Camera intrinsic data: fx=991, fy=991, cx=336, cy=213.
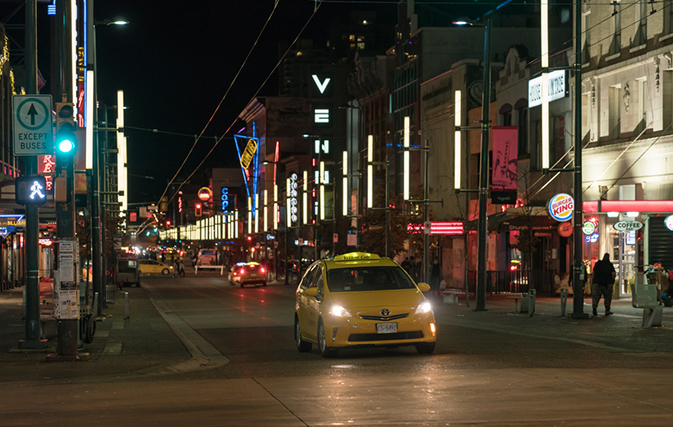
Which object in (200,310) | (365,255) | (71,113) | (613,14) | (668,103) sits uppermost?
(613,14)

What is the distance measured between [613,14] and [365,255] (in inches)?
907

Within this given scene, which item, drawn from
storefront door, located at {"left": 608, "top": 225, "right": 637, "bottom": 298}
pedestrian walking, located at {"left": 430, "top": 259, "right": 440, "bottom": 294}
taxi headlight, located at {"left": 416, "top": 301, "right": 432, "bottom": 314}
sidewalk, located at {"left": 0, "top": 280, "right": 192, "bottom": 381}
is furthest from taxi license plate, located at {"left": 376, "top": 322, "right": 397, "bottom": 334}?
pedestrian walking, located at {"left": 430, "top": 259, "right": 440, "bottom": 294}

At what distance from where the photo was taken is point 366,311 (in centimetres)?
1570

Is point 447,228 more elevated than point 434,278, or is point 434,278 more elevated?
point 447,228

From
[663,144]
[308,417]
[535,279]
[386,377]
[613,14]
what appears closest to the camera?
[308,417]

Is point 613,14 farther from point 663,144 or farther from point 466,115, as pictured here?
point 466,115

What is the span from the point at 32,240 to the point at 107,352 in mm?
2627

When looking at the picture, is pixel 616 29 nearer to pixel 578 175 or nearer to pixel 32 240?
pixel 578 175

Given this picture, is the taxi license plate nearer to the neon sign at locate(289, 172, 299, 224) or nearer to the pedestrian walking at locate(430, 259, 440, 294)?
the pedestrian walking at locate(430, 259, 440, 294)

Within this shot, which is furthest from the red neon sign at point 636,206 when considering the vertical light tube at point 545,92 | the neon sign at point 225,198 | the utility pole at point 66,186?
the neon sign at point 225,198

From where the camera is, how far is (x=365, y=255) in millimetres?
17844

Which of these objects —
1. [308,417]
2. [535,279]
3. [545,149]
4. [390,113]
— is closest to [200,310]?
[545,149]

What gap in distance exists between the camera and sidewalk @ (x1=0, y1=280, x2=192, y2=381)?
14.4m

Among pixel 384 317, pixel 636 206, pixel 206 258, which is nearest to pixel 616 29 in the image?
pixel 636 206
